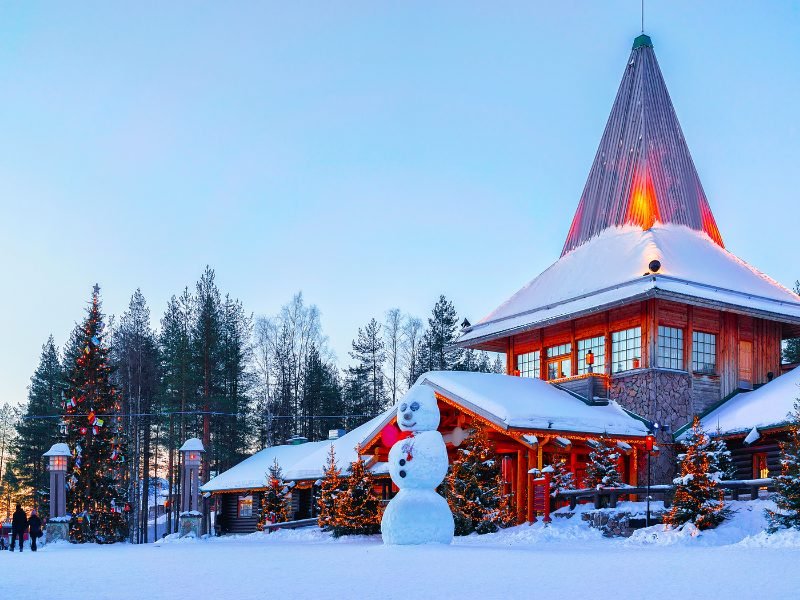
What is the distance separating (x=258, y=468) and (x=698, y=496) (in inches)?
838

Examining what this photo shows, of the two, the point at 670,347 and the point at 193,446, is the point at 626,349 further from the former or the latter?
the point at 193,446

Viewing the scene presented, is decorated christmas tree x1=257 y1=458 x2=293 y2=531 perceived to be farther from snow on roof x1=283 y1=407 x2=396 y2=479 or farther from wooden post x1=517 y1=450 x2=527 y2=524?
wooden post x1=517 y1=450 x2=527 y2=524

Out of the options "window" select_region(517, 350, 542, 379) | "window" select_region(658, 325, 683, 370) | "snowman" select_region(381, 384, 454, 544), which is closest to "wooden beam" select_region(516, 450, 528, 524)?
"snowman" select_region(381, 384, 454, 544)

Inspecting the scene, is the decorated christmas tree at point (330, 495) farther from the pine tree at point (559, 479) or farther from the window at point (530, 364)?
the window at point (530, 364)

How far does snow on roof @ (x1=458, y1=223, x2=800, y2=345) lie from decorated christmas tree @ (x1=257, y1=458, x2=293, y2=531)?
26.6ft

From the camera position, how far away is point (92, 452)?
31.9m

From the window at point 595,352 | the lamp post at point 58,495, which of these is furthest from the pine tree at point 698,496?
the lamp post at point 58,495

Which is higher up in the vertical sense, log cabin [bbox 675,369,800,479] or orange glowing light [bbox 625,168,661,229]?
orange glowing light [bbox 625,168,661,229]

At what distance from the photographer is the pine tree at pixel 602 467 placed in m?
23.0

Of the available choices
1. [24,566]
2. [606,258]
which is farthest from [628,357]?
[24,566]

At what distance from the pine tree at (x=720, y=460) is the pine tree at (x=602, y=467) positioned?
8.56 ft

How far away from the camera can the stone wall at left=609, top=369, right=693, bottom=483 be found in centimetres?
2561

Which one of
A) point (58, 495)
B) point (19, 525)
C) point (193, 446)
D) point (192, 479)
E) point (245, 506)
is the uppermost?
point (193, 446)

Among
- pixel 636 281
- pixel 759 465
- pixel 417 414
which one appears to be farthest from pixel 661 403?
pixel 417 414
